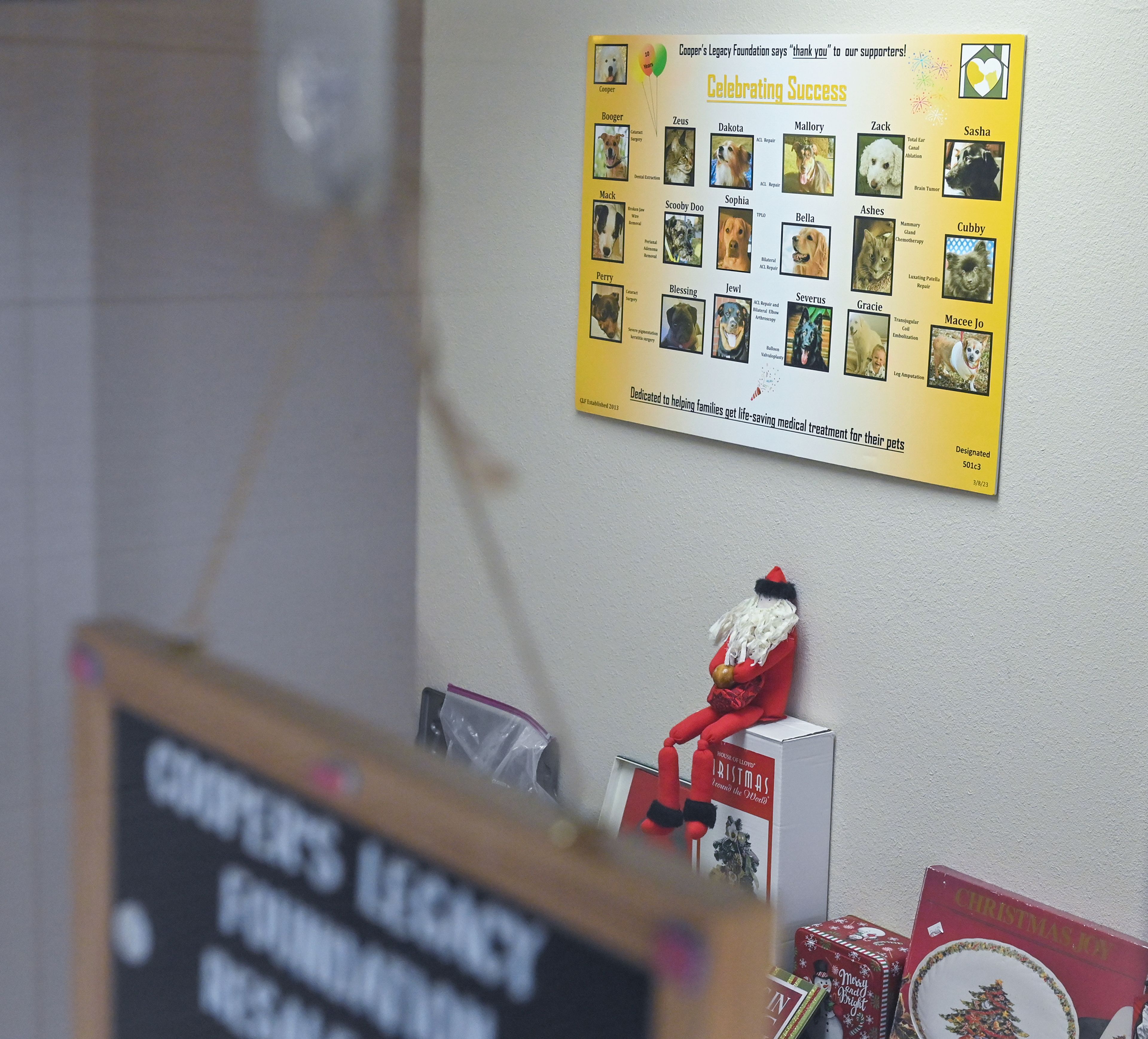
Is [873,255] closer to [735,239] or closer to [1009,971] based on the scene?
[735,239]

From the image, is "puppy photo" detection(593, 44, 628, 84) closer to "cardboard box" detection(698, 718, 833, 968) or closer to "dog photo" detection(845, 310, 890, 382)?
"dog photo" detection(845, 310, 890, 382)

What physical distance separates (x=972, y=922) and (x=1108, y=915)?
215 mm

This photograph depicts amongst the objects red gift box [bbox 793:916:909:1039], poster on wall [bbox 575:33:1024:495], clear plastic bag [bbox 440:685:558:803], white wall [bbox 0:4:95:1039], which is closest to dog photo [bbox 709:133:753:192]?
poster on wall [bbox 575:33:1024:495]

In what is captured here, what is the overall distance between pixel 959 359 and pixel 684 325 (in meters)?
0.48

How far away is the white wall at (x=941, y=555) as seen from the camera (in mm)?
1917

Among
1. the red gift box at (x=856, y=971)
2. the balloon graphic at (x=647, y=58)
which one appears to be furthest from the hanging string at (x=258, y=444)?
the red gift box at (x=856, y=971)

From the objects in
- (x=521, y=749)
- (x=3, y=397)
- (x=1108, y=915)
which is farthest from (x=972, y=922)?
(x=3, y=397)

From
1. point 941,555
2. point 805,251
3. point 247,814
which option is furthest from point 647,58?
point 247,814

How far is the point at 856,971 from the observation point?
2.25 meters

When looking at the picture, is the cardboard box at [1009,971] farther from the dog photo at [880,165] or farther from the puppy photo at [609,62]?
the puppy photo at [609,62]

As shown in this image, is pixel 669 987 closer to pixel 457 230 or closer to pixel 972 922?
pixel 457 230

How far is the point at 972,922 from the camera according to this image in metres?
2.18

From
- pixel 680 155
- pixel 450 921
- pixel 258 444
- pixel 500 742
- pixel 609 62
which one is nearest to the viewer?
pixel 450 921

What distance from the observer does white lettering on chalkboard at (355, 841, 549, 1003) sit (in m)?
0.62
